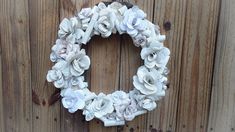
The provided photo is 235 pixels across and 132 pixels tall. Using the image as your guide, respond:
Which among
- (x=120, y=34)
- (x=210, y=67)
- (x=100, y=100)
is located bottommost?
(x=100, y=100)

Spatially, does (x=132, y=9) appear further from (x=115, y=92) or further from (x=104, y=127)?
(x=104, y=127)

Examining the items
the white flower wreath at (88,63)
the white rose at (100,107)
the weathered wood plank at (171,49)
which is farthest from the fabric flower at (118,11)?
the white rose at (100,107)

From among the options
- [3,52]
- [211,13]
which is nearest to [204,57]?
[211,13]

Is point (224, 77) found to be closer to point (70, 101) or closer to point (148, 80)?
point (148, 80)

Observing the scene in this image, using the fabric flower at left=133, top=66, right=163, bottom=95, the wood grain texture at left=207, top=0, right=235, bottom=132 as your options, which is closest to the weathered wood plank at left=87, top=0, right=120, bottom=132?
the fabric flower at left=133, top=66, right=163, bottom=95

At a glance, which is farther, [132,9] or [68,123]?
[68,123]

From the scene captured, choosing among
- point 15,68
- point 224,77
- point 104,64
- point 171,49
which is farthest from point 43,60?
point 224,77

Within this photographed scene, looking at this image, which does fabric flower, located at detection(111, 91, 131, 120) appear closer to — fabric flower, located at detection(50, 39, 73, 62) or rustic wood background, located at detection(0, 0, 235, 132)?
rustic wood background, located at detection(0, 0, 235, 132)
